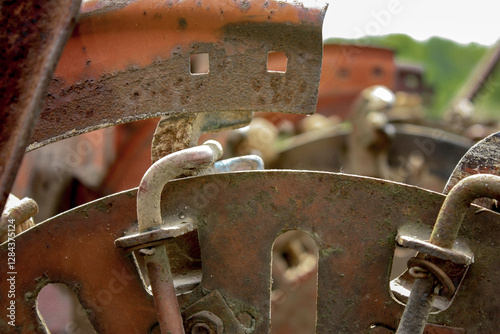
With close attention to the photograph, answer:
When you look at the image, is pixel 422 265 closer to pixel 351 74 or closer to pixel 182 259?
pixel 182 259

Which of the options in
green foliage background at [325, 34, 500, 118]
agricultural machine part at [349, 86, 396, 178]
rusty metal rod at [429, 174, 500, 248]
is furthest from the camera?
green foliage background at [325, 34, 500, 118]

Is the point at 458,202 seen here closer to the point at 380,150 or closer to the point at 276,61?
the point at 380,150

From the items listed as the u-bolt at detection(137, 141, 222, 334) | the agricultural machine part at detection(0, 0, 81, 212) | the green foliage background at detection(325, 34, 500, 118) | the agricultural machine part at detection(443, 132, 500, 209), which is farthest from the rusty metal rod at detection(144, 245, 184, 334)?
the green foliage background at detection(325, 34, 500, 118)

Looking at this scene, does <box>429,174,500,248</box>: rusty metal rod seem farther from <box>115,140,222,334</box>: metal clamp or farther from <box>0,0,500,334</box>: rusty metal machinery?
<box>115,140,222,334</box>: metal clamp

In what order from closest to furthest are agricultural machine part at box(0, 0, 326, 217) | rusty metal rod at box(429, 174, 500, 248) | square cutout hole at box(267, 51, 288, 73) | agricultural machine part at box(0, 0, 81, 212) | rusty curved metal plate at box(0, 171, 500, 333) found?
agricultural machine part at box(0, 0, 81, 212) < rusty metal rod at box(429, 174, 500, 248) < rusty curved metal plate at box(0, 171, 500, 333) < agricultural machine part at box(0, 0, 326, 217) < square cutout hole at box(267, 51, 288, 73)

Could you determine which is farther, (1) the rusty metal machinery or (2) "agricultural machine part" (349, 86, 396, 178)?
(2) "agricultural machine part" (349, 86, 396, 178)

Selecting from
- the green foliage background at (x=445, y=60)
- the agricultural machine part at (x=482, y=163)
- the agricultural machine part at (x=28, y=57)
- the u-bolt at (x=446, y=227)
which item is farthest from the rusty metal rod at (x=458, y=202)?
the green foliage background at (x=445, y=60)

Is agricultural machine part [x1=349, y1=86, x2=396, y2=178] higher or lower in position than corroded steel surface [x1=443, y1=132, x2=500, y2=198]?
lower

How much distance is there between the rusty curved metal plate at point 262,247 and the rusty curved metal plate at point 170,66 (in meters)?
0.23

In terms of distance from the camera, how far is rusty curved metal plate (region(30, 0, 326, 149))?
140 cm

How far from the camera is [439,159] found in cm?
363

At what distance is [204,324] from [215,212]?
9.9 inches

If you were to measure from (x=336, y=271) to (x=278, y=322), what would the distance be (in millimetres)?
2272

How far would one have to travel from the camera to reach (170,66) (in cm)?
142
